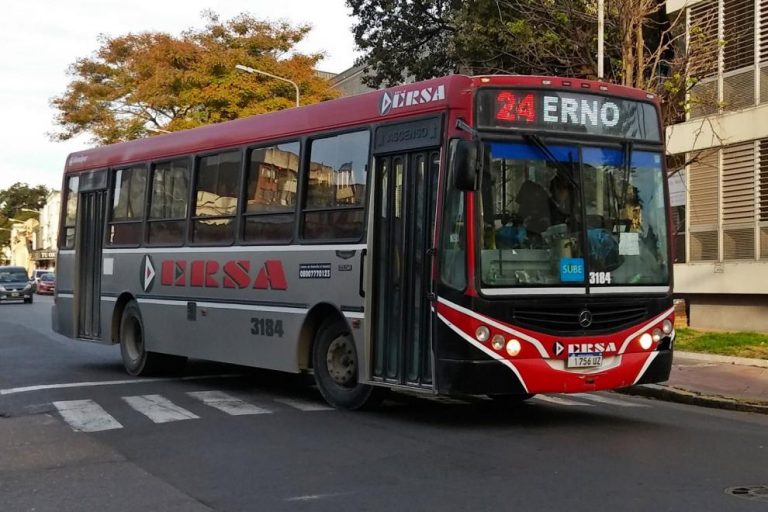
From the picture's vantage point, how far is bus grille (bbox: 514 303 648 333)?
8000mm

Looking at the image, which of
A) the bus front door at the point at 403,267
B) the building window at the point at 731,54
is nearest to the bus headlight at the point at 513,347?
the bus front door at the point at 403,267

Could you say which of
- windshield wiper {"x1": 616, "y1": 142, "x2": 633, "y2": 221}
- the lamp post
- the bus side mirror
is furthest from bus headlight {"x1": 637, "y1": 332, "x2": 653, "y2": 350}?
the lamp post

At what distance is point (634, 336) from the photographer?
8.48m

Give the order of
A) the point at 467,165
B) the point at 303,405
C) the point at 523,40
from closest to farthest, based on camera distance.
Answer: the point at 467,165, the point at 303,405, the point at 523,40

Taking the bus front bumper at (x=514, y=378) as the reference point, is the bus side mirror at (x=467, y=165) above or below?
above

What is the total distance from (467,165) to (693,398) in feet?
17.2

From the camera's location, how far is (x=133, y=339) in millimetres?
13430

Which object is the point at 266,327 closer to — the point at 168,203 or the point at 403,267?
the point at 403,267

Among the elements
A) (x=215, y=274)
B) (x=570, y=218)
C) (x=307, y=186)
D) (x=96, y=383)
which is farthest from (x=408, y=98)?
(x=96, y=383)

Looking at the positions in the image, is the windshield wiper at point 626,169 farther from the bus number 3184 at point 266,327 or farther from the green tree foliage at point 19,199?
the green tree foliage at point 19,199

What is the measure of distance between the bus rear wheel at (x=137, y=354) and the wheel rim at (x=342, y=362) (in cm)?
437

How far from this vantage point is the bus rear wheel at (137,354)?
43.0ft

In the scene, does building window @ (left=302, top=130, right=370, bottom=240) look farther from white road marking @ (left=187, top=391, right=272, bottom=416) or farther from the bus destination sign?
white road marking @ (left=187, top=391, right=272, bottom=416)

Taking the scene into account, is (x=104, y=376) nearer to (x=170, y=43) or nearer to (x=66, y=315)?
(x=66, y=315)
